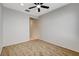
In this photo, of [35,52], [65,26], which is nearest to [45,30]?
[65,26]

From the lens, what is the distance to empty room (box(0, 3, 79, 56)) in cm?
313

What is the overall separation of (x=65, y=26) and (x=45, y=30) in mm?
2092

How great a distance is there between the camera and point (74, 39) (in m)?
3.26

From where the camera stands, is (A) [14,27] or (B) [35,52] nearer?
(B) [35,52]

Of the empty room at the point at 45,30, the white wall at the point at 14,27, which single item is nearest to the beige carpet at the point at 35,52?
the empty room at the point at 45,30

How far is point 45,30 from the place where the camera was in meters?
5.61

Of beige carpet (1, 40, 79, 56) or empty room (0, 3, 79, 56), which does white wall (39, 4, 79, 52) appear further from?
beige carpet (1, 40, 79, 56)

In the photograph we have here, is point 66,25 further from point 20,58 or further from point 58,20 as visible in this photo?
point 20,58

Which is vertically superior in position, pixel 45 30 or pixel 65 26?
pixel 65 26

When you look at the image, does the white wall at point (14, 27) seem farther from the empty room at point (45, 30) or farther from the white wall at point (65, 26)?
the white wall at point (65, 26)

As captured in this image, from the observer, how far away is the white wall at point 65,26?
3182 millimetres

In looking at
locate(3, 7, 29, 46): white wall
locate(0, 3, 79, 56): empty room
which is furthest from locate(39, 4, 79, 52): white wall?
locate(3, 7, 29, 46): white wall

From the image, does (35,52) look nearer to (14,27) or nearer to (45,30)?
(14,27)

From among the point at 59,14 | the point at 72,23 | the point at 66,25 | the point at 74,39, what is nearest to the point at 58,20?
the point at 59,14
